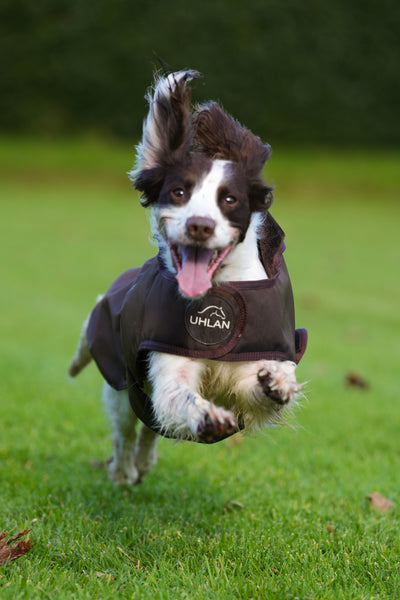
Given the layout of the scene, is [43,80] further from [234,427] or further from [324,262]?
[234,427]

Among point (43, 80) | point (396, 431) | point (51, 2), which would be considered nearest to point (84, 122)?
point (43, 80)

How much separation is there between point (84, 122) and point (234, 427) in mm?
28414

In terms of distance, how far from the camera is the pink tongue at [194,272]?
2.91 meters

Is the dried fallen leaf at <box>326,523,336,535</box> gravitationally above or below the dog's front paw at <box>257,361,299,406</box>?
below

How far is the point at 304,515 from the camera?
414 cm

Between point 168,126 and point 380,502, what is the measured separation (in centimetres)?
257

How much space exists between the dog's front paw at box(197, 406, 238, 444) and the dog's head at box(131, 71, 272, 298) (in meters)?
0.45

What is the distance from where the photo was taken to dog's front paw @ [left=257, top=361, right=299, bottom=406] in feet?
9.99

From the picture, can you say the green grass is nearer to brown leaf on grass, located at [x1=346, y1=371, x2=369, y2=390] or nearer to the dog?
brown leaf on grass, located at [x1=346, y1=371, x2=369, y2=390]

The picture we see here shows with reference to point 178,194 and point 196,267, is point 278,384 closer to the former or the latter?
point 196,267

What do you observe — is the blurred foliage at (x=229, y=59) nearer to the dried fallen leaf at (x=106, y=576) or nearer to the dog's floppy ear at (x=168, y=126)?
the dog's floppy ear at (x=168, y=126)

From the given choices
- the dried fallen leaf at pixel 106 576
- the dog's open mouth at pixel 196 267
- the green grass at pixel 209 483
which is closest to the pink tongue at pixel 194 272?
the dog's open mouth at pixel 196 267

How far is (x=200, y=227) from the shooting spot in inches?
112

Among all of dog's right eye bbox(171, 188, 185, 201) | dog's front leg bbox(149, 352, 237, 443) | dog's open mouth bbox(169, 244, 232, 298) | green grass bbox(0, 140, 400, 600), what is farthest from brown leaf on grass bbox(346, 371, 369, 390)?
dog's right eye bbox(171, 188, 185, 201)
